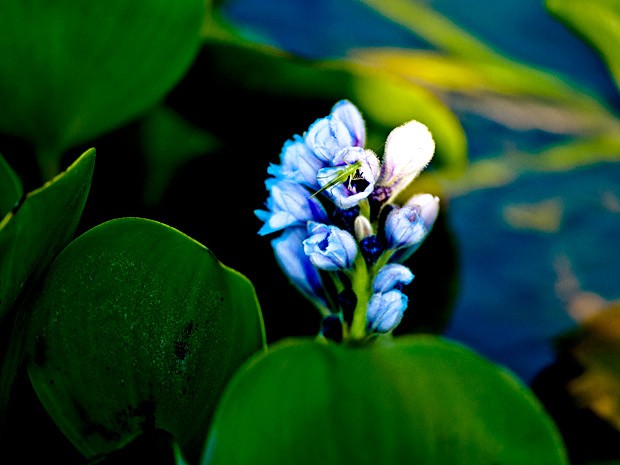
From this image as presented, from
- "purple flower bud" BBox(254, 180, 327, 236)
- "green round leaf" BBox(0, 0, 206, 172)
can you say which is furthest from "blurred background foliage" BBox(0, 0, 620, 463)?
"purple flower bud" BBox(254, 180, 327, 236)

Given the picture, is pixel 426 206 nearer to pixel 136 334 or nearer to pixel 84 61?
pixel 136 334

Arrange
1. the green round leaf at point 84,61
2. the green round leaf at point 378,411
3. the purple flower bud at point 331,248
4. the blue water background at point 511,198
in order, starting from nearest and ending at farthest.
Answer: the green round leaf at point 378,411 < the purple flower bud at point 331,248 < the green round leaf at point 84,61 < the blue water background at point 511,198

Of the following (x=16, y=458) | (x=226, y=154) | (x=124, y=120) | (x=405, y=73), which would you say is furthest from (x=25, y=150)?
(x=405, y=73)

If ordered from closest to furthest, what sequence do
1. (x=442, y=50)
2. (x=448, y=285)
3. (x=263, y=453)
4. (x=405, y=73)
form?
(x=263, y=453) → (x=448, y=285) → (x=405, y=73) → (x=442, y=50)

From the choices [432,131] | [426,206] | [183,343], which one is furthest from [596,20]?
[183,343]

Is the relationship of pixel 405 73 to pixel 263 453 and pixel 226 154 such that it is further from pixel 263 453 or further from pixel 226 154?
pixel 263 453

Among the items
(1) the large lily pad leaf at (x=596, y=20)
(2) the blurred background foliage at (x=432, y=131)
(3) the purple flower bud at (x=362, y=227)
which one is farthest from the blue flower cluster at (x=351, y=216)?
(1) the large lily pad leaf at (x=596, y=20)

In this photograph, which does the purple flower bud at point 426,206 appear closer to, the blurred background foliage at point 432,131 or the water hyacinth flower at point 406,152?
the water hyacinth flower at point 406,152
